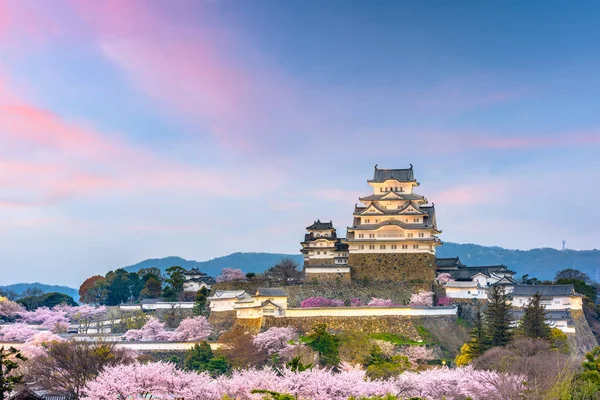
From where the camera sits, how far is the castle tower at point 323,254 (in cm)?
6469

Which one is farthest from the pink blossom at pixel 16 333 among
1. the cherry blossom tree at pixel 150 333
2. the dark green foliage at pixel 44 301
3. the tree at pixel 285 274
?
the tree at pixel 285 274

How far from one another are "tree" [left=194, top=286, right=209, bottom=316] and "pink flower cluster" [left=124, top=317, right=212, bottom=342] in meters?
2.89

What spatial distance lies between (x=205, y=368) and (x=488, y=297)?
21087mm

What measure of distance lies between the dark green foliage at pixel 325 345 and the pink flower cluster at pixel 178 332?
10.0 meters

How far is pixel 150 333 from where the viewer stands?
2485 inches

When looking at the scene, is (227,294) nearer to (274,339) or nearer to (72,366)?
(274,339)

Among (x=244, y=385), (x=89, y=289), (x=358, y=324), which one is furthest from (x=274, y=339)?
(x=89, y=289)

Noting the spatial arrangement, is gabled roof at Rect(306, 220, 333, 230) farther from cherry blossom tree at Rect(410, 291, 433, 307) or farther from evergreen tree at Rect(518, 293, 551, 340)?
evergreen tree at Rect(518, 293, 551, 340)

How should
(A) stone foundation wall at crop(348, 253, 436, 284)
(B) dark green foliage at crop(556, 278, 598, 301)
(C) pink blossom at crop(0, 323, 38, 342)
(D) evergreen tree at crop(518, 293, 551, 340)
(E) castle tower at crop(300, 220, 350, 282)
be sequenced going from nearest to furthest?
(D) evergreen tree at crop(518, 293, 551, 340) < (A) stone foundation wall at crop(348, 253, 436, 284) < (E) castle tower at crop(300, 220, 350, 282) < (C) pink blossom at crop(0, 323, 38, 342) < (B) dark green foliage at crop(556, 278, 598, 301)

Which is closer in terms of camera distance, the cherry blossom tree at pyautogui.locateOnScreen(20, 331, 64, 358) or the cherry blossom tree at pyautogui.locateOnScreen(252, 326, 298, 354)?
the cherry blossom tree at pyautogui.locateOnScreen(252, 326, 298, 354)

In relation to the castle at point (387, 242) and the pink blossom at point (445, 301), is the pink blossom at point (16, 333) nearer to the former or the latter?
the castle at point (387, 242)

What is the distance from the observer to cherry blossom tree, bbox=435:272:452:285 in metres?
62.8

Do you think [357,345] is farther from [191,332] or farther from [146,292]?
[146,292]

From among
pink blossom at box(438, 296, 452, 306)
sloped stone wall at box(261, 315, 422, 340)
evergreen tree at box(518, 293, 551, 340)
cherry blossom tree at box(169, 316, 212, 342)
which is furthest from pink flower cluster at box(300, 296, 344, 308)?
evergreen tree at box(518, 293, 551, 340)
